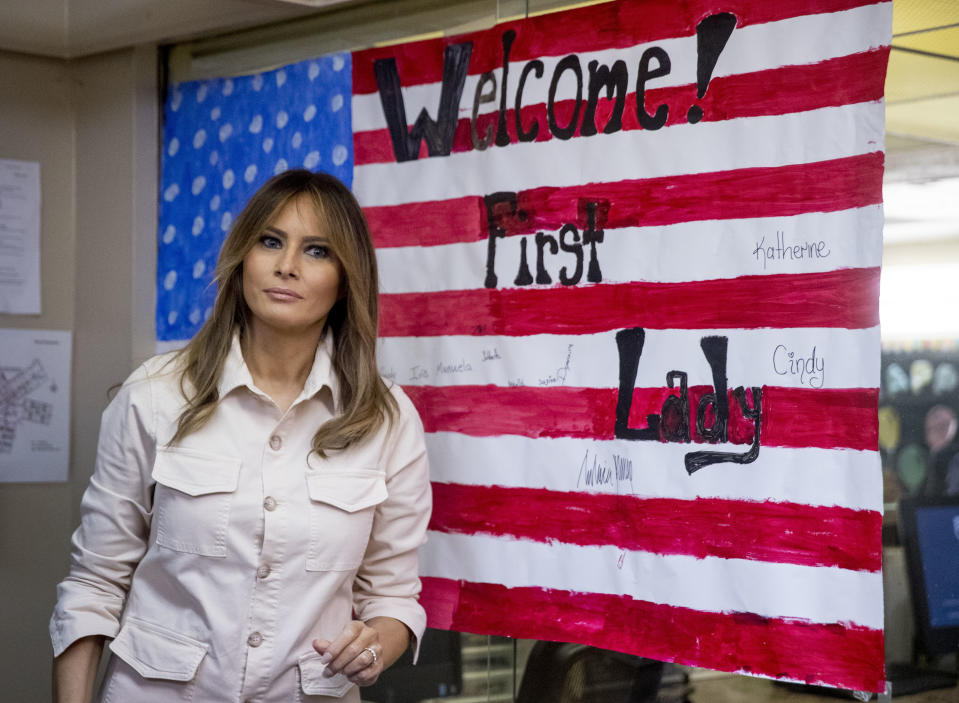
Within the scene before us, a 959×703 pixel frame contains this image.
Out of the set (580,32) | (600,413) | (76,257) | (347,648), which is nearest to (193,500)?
(347,648)

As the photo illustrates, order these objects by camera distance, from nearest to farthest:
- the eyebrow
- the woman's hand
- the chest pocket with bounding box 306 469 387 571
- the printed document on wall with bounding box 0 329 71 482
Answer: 1. the woman's hand
2. the chest pocket with bounding box 306 469 387 571
3. the eyebrow
4. the printed document on wall with bounding box 0 329 71 482

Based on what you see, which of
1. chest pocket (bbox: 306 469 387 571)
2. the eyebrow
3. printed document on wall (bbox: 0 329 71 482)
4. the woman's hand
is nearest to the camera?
the woman's hand

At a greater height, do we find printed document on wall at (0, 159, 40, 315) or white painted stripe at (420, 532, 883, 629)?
printed document on wall at (0, 159, 40, 315)

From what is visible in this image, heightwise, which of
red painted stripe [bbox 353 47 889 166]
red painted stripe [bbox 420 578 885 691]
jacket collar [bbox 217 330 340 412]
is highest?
red painted stripe [bbox 353 47 889 166]

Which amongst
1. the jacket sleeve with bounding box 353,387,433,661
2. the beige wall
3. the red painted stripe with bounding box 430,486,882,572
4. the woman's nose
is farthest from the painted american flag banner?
the beige wall

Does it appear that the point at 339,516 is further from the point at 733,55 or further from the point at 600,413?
the point at 733,55

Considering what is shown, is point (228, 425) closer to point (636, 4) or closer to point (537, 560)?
point (537, 560)

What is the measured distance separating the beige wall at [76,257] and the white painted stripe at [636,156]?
2.35 feet

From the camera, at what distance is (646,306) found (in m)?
2.11

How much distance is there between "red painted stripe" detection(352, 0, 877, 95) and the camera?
201 cm

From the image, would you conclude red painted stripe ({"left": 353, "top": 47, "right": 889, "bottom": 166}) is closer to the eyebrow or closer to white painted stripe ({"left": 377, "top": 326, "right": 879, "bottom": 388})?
white painted stripe ({"left": 377, "top": 326, "right": 879, "bottom": 388})

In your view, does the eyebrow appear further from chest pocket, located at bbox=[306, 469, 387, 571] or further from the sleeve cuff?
the sleeve cuff

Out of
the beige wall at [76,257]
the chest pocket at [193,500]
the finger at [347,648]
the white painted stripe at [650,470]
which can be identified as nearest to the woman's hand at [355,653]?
the finger at [347,648]

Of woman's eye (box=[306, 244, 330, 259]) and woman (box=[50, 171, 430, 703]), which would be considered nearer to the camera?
woman (box=[50, 171, 430, 703])
